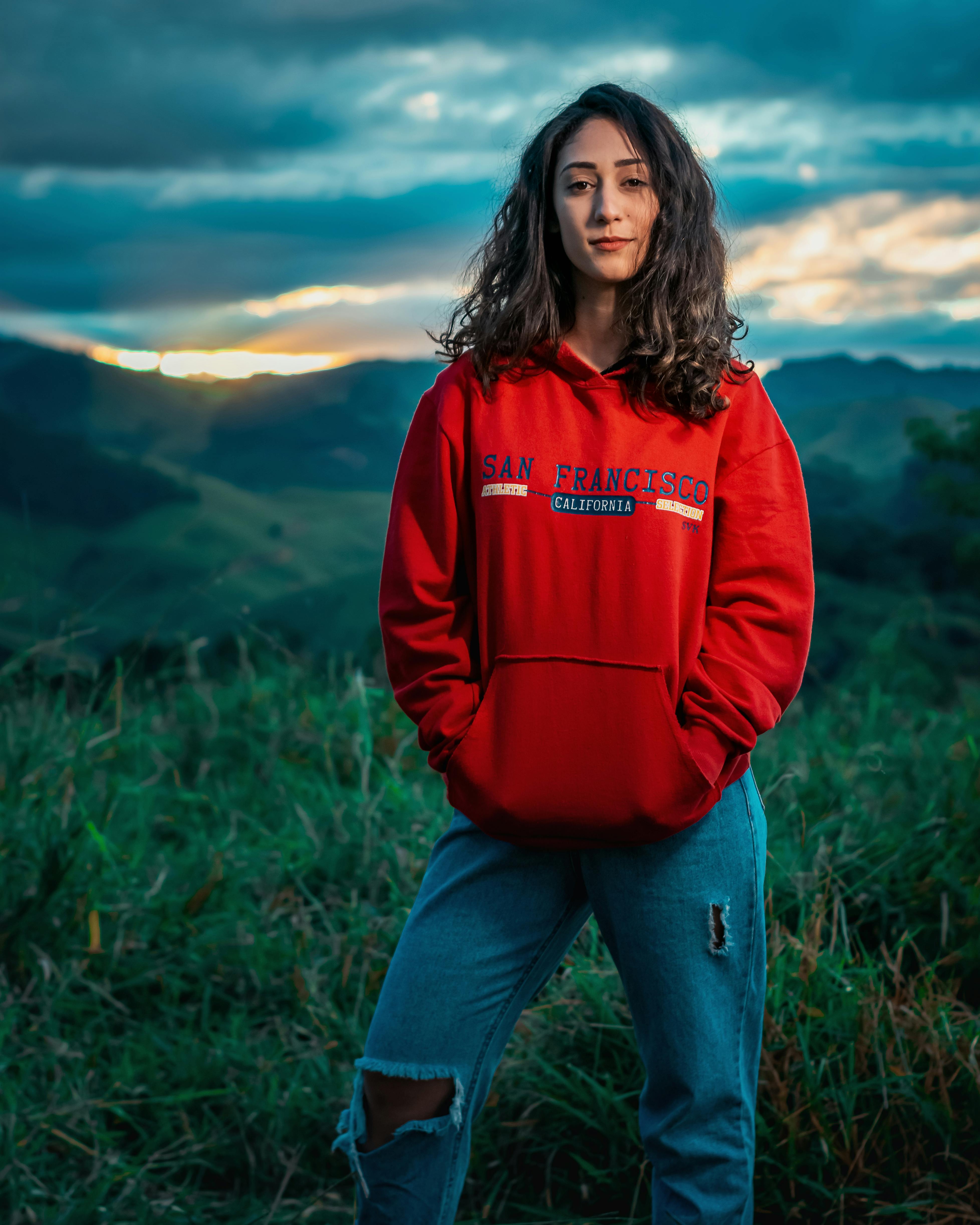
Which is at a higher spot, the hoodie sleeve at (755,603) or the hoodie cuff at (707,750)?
the hoodie sleeve at (755,603)

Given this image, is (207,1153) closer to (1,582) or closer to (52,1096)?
(52,1096)

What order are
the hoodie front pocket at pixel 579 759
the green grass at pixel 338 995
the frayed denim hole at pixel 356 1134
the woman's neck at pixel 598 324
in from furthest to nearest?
the green grass at pixel 338 995
the woman's neck at pixel 598 324
the frayed denim hole at pixel 356 1134
the hoodie front pocket at pixel 579 759

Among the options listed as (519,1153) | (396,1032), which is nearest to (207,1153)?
(519,1153)

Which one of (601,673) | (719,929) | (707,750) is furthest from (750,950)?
(601,673)

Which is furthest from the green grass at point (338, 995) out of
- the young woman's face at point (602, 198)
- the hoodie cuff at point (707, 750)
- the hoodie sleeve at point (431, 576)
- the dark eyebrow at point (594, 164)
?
the dark eyebrow at point (594, 164)

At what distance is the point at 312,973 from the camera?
2688 millimetres

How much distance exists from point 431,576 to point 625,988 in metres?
0.71

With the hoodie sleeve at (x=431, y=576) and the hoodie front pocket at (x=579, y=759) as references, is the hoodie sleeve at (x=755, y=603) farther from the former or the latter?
the hoodie sleeve at (x=431, y=576)

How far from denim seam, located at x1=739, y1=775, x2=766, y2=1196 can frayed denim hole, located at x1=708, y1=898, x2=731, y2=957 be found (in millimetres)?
57

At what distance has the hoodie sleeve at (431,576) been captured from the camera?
1610 mm

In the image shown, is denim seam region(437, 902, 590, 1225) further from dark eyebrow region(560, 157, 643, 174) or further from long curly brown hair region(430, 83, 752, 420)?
dark eyebrow region(560, 157, 643, 174)

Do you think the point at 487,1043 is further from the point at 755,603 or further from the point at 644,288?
the point at 644,288

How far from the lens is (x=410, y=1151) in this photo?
1585mm

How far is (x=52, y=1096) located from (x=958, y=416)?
1073cm
